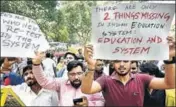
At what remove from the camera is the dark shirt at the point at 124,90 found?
448 centimetres

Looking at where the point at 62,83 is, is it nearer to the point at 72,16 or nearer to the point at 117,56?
the point at 117,56

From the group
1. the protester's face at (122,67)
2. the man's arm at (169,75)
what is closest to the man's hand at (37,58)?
the protester's face at (122,67)

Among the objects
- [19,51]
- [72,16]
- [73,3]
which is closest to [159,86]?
[19,51]

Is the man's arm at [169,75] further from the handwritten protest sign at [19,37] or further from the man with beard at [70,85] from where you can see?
the handwritten protest sign at [19,37]

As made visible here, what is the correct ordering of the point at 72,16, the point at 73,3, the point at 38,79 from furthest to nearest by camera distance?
the point at 73,3, the point at 72,16, the point at 38,79

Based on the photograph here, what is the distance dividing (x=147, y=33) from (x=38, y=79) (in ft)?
3.37

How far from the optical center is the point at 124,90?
452 cm

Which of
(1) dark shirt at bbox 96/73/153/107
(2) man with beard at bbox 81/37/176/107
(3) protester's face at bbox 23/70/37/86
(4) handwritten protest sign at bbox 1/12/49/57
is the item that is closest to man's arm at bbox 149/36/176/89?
(2) man with beard at bbox 81/37/176/107

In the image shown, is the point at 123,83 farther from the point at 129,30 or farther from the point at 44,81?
the point at 44,81

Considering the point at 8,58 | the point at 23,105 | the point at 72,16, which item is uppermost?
the point at 72,16

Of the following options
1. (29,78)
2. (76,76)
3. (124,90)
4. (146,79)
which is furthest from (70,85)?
(146,79)

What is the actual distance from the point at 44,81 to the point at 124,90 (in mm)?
754

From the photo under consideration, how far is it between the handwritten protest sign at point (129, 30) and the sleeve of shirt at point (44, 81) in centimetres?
56

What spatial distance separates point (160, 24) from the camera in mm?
4527
